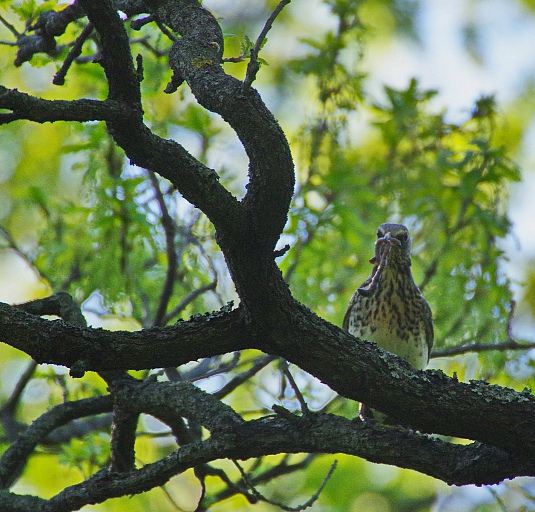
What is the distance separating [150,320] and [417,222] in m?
3.03

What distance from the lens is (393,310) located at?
21.9 ft

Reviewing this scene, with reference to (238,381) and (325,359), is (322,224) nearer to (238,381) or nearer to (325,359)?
(238,381)

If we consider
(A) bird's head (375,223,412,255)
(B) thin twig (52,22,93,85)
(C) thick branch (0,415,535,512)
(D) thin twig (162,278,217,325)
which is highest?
(A) bird's head (375,223,412,255)

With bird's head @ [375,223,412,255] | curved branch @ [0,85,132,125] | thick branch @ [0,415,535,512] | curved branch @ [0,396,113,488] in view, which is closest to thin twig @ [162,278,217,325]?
curved branch @ [0,396,113,488]

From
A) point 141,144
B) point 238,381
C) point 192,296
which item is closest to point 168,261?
point 192,296

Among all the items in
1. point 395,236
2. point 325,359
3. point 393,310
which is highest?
point 395,236

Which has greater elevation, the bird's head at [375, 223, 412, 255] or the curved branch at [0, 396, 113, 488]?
the bird's head at [375, 223, 412, 255]

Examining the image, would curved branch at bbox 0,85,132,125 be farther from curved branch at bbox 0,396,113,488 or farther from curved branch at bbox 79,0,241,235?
curved branch at bbox 0,396,113,488

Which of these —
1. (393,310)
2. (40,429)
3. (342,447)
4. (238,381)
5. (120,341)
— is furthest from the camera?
(393,310)

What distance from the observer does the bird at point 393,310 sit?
659 cm

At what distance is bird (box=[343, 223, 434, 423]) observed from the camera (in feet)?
21.6

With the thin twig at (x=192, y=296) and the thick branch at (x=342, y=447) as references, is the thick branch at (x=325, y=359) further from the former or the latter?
the thin twig at (x=192, y=296)

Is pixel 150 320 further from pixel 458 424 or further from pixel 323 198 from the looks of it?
pixel 458 424

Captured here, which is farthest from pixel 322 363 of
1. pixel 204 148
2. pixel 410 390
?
pixel 204 148
